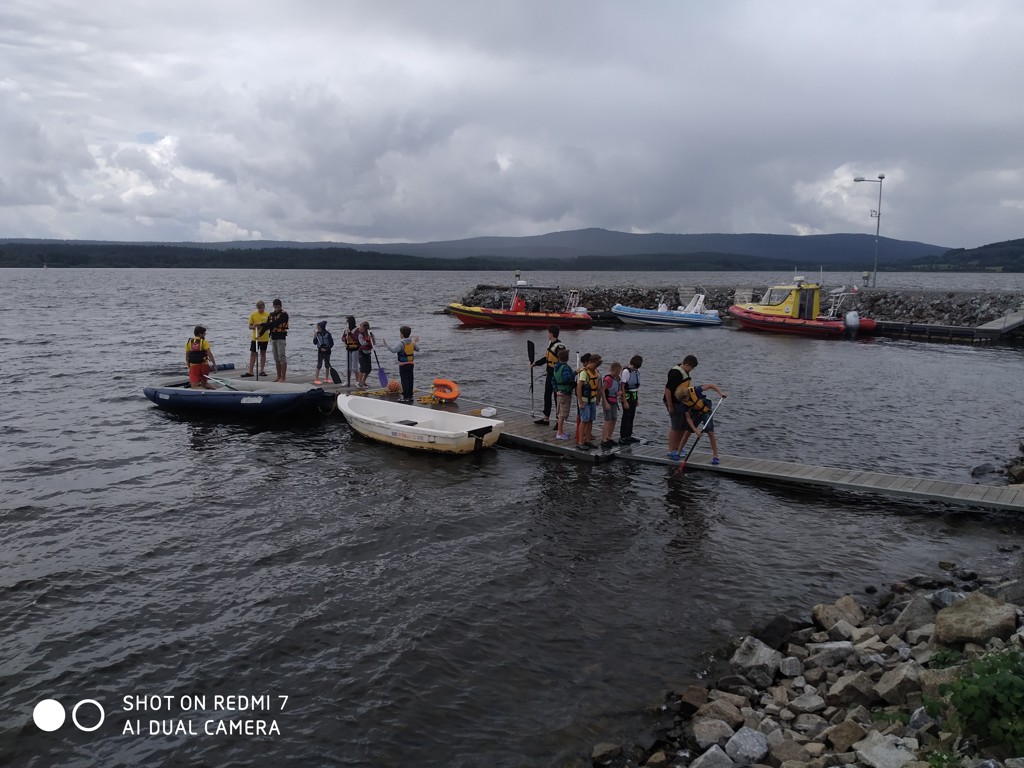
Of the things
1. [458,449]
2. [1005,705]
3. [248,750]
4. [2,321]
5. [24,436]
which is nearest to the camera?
[1005,705]

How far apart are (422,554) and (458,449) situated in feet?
15.0

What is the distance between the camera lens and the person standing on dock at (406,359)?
53.3 ft

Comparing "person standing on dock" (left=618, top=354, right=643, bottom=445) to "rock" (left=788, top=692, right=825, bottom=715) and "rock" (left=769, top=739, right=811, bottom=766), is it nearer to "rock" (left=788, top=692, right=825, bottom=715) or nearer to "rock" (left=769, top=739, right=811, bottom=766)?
"rock" (left=788, top=692, right=825, bottom=715)

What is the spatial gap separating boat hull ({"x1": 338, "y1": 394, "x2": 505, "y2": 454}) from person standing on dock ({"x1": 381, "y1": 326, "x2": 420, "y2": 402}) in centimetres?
96

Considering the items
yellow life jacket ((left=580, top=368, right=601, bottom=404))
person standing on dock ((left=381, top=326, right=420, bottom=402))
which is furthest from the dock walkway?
person standing on dock ((left=381, top=326, right=420, bottom=402))

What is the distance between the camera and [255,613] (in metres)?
8.19

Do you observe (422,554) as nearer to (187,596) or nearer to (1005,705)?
(187,596)

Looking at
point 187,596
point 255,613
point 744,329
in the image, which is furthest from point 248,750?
point 744,329

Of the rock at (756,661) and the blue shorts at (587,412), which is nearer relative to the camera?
the rock at (756,661)

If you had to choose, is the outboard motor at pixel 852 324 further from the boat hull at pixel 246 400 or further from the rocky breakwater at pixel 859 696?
the rocky breakwater at pixel 859 696

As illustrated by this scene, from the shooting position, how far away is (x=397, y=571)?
933 cm

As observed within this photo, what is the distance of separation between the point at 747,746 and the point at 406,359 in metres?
12.5

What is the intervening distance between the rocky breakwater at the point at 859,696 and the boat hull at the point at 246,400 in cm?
1245

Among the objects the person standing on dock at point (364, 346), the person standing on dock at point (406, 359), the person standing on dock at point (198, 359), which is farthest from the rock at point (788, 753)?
the person standing on dock at point (198, 359)
